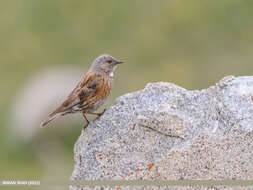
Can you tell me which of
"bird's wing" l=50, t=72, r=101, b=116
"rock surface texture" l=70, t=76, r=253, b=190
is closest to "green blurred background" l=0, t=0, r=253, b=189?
"bird's wing" l=50, t=72, r=101, b=116

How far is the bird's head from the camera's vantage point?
24.5 feet

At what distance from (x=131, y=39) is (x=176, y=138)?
10.3 m

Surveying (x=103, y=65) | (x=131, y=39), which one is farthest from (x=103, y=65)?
(x=131, y=39)

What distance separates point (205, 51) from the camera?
50.8 feet

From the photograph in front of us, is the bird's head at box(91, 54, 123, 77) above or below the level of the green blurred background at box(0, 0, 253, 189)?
above

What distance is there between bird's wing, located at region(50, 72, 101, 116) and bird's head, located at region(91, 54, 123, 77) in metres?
0.08

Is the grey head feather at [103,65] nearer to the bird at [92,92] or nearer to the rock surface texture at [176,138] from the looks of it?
the bird at [92,92]

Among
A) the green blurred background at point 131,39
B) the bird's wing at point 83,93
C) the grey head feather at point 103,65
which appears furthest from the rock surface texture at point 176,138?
the green blurred background at point 131,39

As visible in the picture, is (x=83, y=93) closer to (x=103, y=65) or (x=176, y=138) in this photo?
(x=103, y=65)

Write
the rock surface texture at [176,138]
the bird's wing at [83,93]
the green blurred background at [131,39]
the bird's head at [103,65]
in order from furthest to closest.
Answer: the green blurred background at [131,39], the bird's head at [103,65], the bird's wing at [83,93], the rock surface texture at [176,138]

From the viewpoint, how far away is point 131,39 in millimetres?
16062

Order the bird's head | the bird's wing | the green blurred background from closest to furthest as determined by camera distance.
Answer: the bird's wing < the bird's head < the green blurred background

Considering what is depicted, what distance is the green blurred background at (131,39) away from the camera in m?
14.7

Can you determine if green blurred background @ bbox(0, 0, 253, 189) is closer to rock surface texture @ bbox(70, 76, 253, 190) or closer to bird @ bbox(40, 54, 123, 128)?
bird @ bbox(40, 54, 123, 128)
